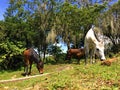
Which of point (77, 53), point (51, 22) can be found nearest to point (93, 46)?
point (77, 53)

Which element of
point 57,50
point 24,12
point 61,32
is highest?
point 24,12

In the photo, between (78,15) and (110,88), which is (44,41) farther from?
(110,88)

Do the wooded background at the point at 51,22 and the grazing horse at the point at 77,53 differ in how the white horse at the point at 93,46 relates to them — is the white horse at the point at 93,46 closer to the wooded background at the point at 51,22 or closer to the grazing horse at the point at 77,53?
the grazing horse at the point at 77,53

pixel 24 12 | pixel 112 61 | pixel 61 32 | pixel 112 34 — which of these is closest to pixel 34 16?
pixel 24 12

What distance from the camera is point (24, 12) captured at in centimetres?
3020

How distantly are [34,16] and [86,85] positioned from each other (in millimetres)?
22894

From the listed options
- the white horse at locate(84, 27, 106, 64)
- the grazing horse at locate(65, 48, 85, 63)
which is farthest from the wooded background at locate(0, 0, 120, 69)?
the white horse at locate(84, 27, 106, 64)

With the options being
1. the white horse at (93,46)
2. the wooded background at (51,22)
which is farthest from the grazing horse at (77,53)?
the white horse at (93,46)

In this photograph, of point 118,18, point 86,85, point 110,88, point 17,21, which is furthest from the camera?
point 118,18

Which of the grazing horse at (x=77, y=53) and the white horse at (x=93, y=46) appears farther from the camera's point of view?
the grazing horse at (x=77, y=53)

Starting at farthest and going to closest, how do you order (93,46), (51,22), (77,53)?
1. (51,22)
2. (77,53)
3. (93,46)

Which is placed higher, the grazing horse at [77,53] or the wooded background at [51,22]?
the wooded background at [51,22]

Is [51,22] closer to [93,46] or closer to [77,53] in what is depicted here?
[77,53]

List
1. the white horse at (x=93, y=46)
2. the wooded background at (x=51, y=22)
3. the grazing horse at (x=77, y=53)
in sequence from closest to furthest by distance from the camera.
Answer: the white horse at (x=93, y=46)
the grazing horse at (x=77, y=53)
the wooded background at (x=51, y=22)
